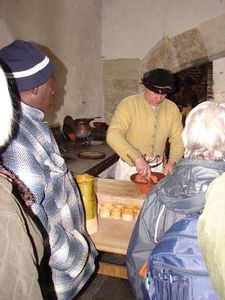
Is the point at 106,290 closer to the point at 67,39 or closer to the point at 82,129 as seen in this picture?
the point at 82,129

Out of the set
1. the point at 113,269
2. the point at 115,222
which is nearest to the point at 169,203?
the point at 115,222

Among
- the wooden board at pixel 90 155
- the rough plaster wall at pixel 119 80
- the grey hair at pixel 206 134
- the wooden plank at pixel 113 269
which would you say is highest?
the grey hair at pixel 206 134

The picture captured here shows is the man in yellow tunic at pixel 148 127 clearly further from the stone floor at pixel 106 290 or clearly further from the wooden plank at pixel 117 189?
the stone floor at pixel 106 290

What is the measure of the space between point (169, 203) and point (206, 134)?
1.16 feet

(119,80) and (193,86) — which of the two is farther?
(119,80)

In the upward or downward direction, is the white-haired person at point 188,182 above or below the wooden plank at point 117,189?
above

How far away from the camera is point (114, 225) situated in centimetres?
200

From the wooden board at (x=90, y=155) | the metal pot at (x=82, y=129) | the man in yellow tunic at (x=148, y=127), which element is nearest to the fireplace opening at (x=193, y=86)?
the metal pot at (x=82, y=129)

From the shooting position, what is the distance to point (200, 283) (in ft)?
3.52

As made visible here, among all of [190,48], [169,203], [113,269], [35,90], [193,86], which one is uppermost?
[35,90]

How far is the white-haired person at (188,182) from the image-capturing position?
133cm

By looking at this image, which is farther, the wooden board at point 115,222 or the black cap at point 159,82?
the black cap at point 159,82

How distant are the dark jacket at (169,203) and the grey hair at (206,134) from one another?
0.05 metres

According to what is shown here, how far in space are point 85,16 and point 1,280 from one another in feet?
16.3
